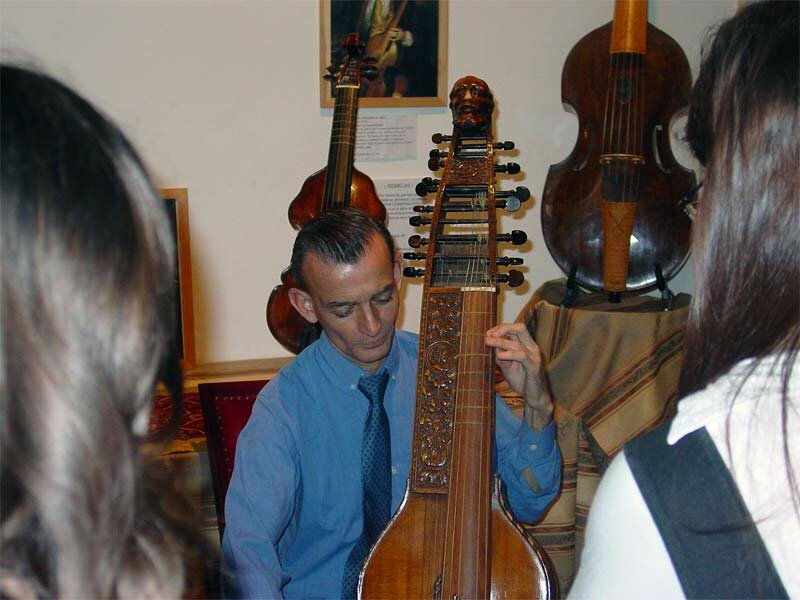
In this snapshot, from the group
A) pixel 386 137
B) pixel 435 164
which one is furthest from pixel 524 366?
pixel 386 137

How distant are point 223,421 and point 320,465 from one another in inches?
16.7

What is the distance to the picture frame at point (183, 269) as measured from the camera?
2.56 metres

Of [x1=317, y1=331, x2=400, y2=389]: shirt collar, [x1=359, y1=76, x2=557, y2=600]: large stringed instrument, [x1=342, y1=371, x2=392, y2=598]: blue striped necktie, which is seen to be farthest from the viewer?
[x1=317, y1=331, x2=400, y2=389]: shirt collar

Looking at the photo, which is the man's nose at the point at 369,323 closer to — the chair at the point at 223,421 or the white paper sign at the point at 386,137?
→ the chair at the point at 223,421

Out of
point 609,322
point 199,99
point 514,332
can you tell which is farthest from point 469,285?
point 199,99

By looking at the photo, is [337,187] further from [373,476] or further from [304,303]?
[373,476]

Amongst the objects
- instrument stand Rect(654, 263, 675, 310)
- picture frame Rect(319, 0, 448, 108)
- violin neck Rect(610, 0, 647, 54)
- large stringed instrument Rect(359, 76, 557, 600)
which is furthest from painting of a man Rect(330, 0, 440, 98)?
large stringed instrument Rect(359, 76, 557, 600)

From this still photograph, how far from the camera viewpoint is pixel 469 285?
1.60 m

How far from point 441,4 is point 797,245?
6.95 feet

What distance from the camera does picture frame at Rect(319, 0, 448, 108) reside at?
2576 millimetres

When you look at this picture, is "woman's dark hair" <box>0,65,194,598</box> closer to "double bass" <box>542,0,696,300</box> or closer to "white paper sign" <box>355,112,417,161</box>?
"double bass" <box>542,0,696,300</box>

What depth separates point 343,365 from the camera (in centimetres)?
178

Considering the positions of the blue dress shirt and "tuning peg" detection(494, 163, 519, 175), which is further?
"tuning peg" detection(494, 163, 519, 175)

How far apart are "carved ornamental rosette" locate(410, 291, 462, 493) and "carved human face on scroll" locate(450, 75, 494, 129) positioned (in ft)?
1.22
